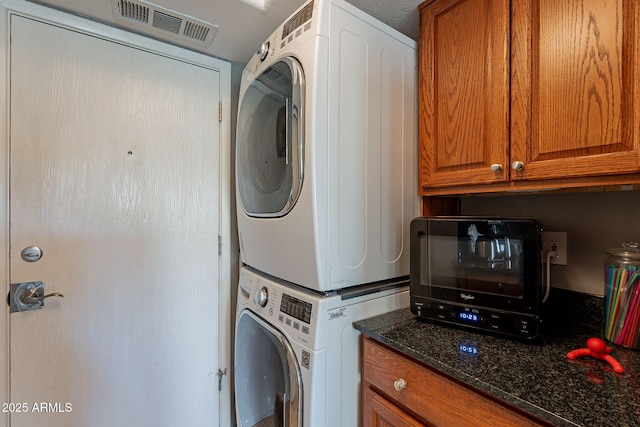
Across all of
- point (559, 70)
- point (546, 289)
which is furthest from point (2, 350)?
point (559, 70)

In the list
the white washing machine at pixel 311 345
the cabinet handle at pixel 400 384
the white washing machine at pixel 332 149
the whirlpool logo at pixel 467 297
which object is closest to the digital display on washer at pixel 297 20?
the white washing machine at pixel 332 149

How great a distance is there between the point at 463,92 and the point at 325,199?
67cm

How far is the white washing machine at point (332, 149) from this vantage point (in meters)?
0.95

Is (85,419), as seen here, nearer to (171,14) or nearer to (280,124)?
(280,124)

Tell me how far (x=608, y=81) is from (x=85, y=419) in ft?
7.63

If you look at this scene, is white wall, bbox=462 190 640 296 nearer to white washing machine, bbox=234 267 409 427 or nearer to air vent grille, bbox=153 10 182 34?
white washing machine, bbox=234 267 409 427

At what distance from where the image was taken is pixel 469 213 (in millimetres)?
1401

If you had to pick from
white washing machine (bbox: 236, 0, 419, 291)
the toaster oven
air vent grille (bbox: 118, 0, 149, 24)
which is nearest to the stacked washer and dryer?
white washing machine (bbox: 236, 0, 419, 291)

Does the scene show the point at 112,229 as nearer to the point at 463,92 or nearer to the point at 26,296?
the point at 26,296

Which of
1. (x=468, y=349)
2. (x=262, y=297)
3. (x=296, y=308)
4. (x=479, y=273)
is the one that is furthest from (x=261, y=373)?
(x=479, y=273)

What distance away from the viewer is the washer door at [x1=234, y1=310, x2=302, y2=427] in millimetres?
1064

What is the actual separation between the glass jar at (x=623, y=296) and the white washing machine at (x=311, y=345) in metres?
0.63

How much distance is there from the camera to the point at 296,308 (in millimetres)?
1023

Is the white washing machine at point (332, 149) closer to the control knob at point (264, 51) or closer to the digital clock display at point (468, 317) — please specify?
the control knob at point (264, 51)
